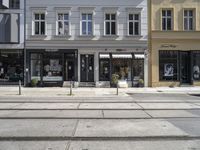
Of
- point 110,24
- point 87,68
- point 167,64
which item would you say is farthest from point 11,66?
point 167,64

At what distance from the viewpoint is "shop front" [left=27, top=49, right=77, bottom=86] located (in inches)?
1267

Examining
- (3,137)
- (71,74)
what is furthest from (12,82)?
(3,137)

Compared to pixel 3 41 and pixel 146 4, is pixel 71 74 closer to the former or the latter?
pixel 3 41

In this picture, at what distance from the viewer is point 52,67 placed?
32406 mm

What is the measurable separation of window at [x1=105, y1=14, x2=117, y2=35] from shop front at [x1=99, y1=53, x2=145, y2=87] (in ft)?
6.86

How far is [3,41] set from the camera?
104 feet

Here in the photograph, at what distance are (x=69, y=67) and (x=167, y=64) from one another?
9256mm

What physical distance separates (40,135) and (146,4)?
2538cm

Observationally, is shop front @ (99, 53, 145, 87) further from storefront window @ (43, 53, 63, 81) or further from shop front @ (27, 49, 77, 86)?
storefront window @ (43, 53, 63, 81)

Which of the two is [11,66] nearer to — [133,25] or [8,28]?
Answer: [8,28]

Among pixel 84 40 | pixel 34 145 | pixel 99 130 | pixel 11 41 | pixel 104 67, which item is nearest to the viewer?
pixel 34 145

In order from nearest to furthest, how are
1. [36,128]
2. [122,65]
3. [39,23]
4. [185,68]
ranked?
[36,128]
[39,23]
[122,65]
[185,68]

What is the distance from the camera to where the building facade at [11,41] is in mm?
31531

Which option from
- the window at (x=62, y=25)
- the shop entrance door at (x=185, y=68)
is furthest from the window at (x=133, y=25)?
the window at (x=62, y=25)
